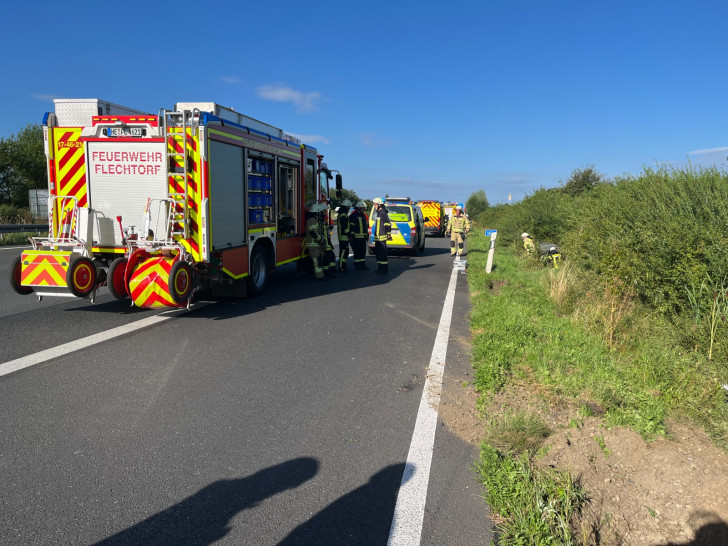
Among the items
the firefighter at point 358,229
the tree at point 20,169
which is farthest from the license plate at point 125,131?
the tree at point 20,169

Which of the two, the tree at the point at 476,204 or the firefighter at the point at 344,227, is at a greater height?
the tree at the point at 476,204

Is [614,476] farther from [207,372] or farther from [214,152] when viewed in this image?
[214,152]

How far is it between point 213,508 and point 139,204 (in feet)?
20.3

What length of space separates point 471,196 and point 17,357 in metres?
85.6

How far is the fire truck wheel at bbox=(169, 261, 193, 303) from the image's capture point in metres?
7.32

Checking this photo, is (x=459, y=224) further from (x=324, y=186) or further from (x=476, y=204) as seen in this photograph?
(x=476, y=204)

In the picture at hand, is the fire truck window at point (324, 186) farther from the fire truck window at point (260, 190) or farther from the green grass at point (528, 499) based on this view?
the green grass at point (528, 499)

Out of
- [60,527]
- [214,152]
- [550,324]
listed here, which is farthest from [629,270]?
[60,527]

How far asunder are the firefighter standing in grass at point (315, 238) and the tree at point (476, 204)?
66.6m

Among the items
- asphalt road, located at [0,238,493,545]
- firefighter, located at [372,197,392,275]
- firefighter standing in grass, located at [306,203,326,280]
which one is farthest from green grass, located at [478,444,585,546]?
firefighter, located at [372,197,392,275]

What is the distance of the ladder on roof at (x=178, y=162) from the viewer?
Result: 305 inches

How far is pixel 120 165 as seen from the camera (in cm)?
812

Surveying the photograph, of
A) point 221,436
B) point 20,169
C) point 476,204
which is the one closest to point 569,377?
point 221,436

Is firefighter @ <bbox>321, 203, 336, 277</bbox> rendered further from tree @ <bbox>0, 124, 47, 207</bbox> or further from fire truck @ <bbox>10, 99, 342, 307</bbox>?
tree @ <bbox>0, 124, 47, 207</bbox>
